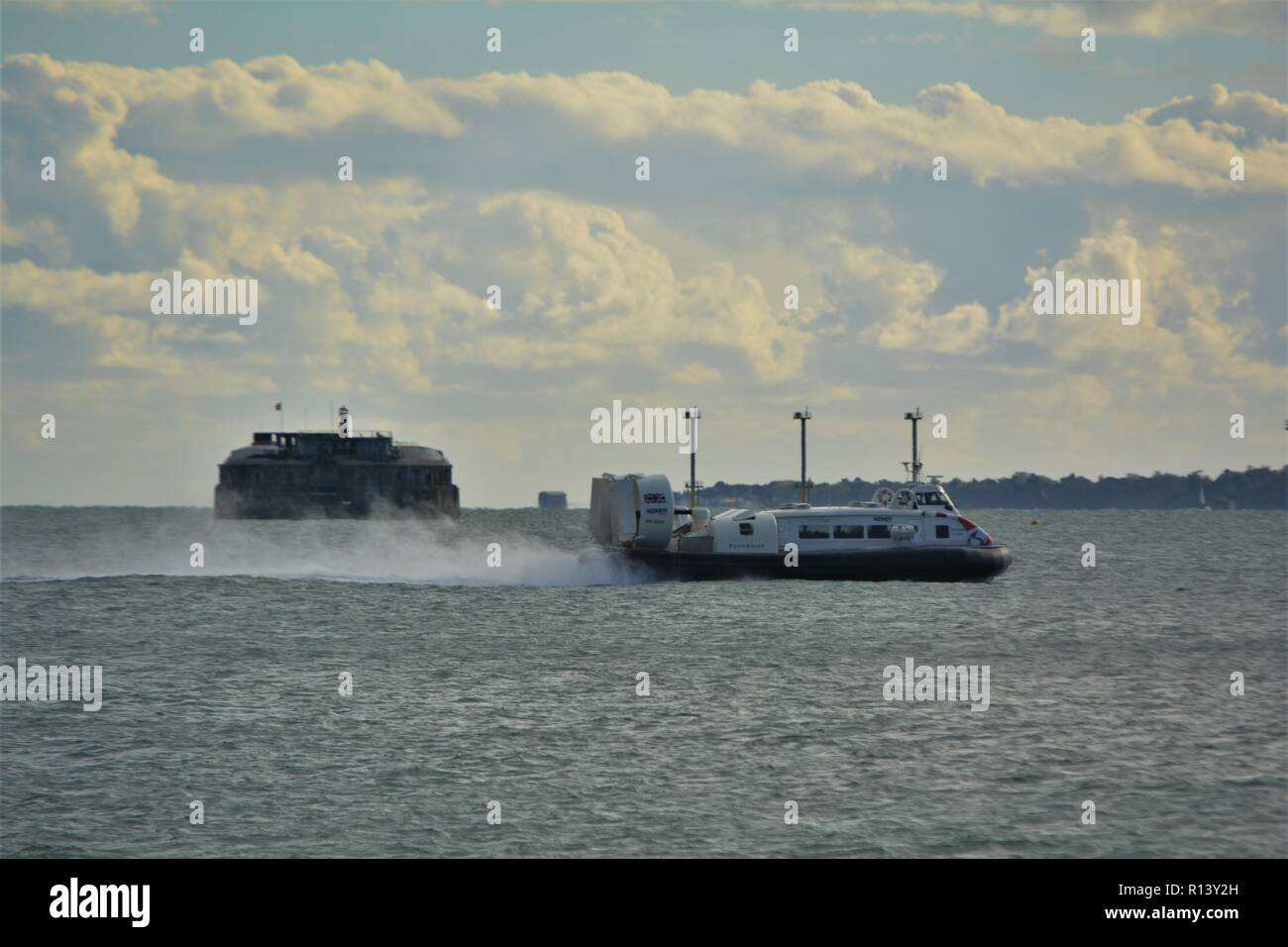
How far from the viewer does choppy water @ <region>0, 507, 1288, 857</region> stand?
18.9m

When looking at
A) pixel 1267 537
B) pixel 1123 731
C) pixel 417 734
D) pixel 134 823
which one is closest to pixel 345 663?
pixel 417 734

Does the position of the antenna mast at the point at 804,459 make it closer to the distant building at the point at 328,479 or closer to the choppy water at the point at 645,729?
the choppy water at the point at 645,729

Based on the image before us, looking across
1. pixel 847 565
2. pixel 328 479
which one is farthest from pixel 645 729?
pixel 328 479

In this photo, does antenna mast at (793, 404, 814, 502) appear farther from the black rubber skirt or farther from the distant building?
the distant building

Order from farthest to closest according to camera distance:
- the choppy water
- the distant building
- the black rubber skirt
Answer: the distant building → the black rubber skirt → the choppy water

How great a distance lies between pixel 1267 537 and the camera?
14438 centimetres

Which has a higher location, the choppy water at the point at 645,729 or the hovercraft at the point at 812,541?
the hovercraft at the point at 812,541

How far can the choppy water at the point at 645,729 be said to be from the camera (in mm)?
18891

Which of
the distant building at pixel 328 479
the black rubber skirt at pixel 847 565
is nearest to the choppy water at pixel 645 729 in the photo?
the black rubber skirt at pixel 847 565

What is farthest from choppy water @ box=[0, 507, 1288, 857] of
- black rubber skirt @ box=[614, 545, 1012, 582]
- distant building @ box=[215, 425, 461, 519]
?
distant building @ box=[215, 425, 461, 519]

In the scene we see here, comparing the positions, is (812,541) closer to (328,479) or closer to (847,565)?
(847,565)
